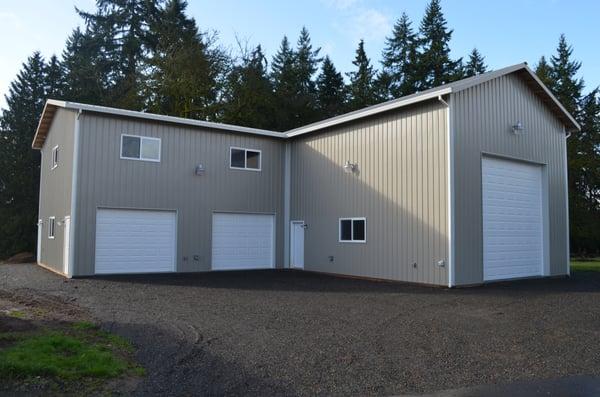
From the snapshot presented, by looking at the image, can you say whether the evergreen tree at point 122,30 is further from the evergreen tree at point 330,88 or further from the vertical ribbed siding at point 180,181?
the vertical ribbed siding at point 180,181

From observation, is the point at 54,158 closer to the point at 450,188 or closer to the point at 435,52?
the point at 450,188

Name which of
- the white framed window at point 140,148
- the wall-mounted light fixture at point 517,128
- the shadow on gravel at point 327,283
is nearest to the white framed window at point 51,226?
the white framed window at point 140,148

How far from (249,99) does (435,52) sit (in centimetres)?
1611

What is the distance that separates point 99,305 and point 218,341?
4.12m

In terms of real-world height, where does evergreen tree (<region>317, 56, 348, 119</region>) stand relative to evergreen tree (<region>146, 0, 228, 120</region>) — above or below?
above

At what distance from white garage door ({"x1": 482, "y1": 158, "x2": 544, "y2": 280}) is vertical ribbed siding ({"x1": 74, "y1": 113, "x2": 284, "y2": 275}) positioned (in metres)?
7.60

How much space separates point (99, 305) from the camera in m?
9.91

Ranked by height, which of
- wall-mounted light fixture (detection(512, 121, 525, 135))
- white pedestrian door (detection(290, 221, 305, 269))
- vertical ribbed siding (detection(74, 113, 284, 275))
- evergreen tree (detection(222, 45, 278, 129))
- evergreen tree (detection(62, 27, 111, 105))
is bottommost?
white pedestrian door (detection(290, 221, 305, 269))

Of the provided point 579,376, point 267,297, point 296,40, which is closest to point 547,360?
point 579,376

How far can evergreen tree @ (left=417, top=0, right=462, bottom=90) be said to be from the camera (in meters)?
36.4

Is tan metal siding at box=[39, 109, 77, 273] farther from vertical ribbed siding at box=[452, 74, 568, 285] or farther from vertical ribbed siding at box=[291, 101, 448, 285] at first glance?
vertical ribbed siding at box=[452, 74, 568, 285]

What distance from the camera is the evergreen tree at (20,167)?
95.8 feet

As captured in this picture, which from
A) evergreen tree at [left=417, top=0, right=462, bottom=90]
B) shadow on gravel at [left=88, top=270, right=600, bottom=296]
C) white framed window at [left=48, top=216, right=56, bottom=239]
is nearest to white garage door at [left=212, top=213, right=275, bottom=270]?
shadow on gravel at [left=88, top=270, right=600, bottom=296]

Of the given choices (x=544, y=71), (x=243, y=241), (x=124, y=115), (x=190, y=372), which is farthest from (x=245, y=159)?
(x=544, y=71)
